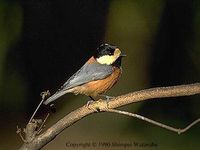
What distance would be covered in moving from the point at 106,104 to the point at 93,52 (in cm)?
58

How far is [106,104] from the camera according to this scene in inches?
62.9

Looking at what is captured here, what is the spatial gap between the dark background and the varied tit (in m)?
0.20

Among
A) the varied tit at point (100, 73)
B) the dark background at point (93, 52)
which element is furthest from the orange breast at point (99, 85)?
the dark background at point (93, 52)

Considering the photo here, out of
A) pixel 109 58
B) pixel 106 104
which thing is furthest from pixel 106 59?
pixel 106 104

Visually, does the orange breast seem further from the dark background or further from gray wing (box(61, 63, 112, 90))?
the dark background

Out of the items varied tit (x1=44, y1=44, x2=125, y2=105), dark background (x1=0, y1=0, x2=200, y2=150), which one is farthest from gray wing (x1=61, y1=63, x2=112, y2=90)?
dark background (x1=0, y1=0, x2=200, y2=150)

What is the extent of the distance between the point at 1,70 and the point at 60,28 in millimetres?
276

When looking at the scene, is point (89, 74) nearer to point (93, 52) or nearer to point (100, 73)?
point (100, 73)

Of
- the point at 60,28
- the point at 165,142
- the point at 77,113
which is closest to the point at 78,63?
the point at 60,28

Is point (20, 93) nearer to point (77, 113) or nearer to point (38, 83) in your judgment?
point (38, 83)

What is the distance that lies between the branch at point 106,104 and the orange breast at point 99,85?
0.87 ft

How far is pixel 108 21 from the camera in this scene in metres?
2.21

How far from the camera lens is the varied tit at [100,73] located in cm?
196

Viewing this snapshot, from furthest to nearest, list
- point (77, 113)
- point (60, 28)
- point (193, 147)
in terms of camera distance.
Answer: point (60, 28) < point (193, 147) < point (77, 113)
